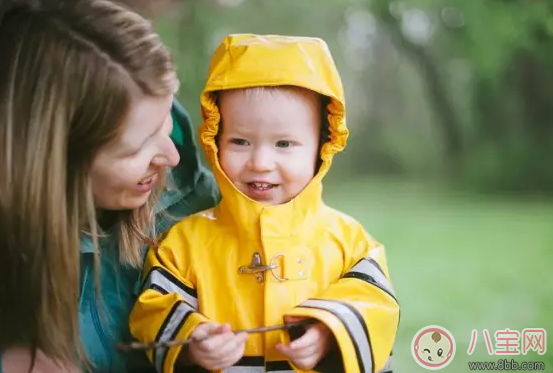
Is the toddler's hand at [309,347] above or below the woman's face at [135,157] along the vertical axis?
below

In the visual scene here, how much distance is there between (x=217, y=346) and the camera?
81 centimetres

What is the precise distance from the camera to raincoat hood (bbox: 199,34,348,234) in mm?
878

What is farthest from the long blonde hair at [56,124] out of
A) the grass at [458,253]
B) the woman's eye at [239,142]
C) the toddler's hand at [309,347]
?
the grass at [458,253]

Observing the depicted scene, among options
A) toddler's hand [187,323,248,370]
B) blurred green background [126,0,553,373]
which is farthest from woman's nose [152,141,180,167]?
blurred green background [126,0,553,373]

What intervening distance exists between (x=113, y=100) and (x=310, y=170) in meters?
0.27

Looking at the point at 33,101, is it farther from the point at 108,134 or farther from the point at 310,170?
the point at 310,170

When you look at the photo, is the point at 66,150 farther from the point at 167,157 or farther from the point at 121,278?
the point at 121,278

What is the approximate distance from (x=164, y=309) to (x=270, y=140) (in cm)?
25

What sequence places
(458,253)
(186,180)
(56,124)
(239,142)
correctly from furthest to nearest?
(458,253) → (186,180) → (239,142) → (56,124)

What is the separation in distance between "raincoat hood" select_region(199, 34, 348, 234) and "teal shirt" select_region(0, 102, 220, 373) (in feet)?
0.39

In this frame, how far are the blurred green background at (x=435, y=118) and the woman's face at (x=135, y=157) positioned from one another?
34 cm

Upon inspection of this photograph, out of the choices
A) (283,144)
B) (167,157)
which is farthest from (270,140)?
(167,157)

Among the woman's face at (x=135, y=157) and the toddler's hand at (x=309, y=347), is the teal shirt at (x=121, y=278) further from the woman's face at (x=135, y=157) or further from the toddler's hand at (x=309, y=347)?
the toddler's hand at (x=309, y=347)

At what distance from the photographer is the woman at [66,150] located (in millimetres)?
808
